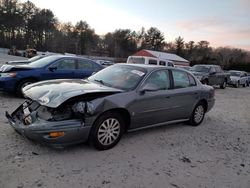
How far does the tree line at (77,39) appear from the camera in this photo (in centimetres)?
6638

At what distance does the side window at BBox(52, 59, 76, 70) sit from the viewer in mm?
7820

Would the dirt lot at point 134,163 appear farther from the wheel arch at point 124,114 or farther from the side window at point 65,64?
the side window at point 65,64

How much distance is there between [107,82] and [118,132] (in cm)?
112

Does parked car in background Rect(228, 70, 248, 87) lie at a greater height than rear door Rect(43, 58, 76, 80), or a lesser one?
lesser

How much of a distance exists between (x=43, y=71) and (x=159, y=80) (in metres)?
4.22

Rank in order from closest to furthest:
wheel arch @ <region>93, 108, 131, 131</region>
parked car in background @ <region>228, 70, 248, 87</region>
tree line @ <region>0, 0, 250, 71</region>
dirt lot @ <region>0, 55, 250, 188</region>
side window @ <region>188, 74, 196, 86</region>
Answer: dirt lot @ <region>0, 55, 250, 188</region>, wheel arch @ <region>93, 108, 131, 131</region>, side window @ <region>188, 74, 196, 86</region>, parked car in background @ <region>228, 70, 248, 87</region>, tree line @ <region>0, 0, 250, 71</region>

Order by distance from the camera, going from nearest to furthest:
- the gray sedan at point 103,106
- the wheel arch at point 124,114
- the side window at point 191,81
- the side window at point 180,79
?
the gray sedan at point 103,106 → the wheel arch at point 124,114 → the side window at point 180,79 → the side window at point 191,81

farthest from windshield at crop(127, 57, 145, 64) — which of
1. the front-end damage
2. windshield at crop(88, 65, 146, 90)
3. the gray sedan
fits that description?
the front-end damage

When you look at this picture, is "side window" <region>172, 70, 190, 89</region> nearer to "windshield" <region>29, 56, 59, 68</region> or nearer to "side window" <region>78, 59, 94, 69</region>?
"side window" <region>78, 59, 94, 69</region>

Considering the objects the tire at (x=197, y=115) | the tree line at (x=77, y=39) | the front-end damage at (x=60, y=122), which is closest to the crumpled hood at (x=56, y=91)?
the front-end damage at (x=60, y=122)

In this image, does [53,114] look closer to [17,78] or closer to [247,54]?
[17,78]

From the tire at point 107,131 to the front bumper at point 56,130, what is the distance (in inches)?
6.5

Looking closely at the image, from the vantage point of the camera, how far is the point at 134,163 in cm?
365

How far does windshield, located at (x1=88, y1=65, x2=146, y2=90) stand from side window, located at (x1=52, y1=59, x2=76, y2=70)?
311 centimetres
